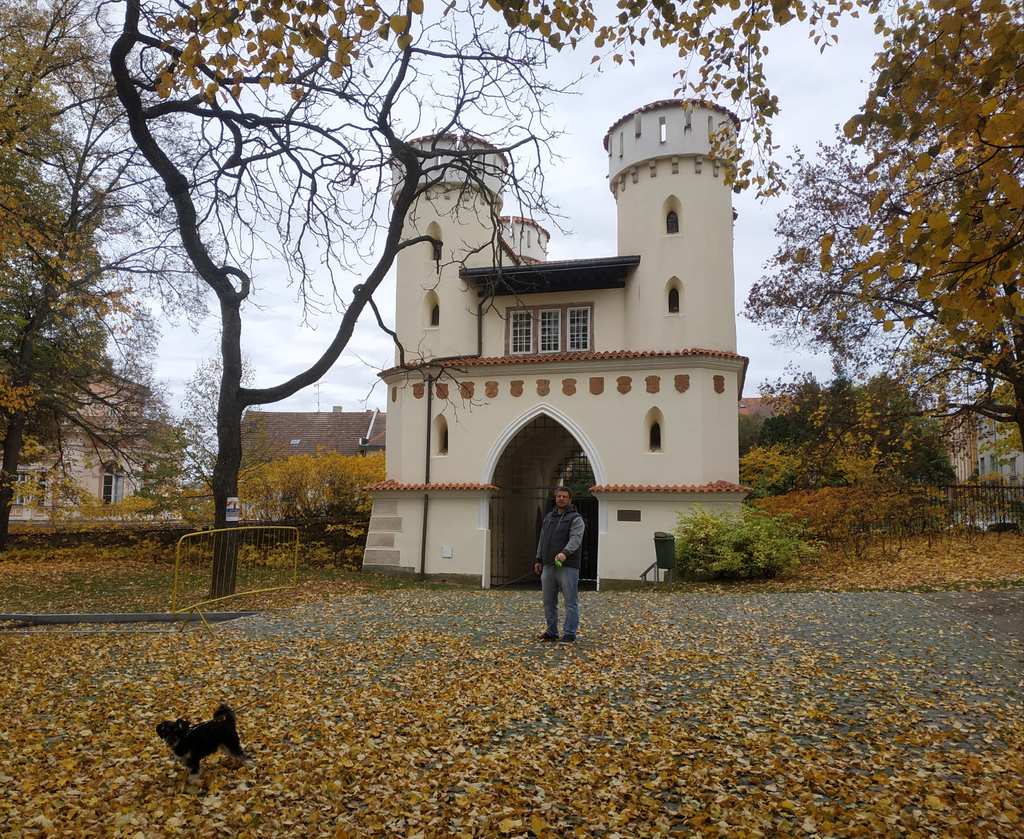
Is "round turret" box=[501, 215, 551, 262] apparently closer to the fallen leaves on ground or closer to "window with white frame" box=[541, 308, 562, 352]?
"window with white frame" box=[541, 308, 562, 352]

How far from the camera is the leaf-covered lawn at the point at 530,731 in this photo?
4.11 m

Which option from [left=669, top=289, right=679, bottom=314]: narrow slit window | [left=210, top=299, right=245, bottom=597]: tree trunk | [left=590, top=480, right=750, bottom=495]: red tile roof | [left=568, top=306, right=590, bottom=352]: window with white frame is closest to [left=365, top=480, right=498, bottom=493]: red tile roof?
[left=590, top=480, right=750, bottom=495]: red tile roof

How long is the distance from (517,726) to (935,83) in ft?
16.5

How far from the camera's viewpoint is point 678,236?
18953 mm

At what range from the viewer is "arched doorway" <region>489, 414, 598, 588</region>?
2028cm

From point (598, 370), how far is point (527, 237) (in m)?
9.41

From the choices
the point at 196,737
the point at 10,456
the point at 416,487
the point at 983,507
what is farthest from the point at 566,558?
the point at 10,456

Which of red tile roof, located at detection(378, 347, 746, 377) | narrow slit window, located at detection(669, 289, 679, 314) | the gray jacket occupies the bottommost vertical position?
the gray jacket

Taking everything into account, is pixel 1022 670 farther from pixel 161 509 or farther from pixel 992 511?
pixel 161 509

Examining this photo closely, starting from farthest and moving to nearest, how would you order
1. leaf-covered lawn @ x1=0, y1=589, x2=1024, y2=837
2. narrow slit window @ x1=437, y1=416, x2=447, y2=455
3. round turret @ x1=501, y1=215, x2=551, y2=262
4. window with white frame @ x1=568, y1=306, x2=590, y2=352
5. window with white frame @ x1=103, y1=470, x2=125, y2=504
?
window with white frame @ x1=103, y1=470, x2=125, y2=504, round turret @ x1=501, y1=215, x2=551, y2=262, window with white frame @ x1=568, y1=306, x2=590, y2=352, narrow slit window @ x1=437, y1=416, x2=447, y2=455, leaf-covered lawn @ x1=0, y1=589, x2=1024, y2=837

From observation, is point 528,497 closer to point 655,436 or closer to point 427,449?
point 427,449

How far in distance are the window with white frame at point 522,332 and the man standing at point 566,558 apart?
1174 centimetres

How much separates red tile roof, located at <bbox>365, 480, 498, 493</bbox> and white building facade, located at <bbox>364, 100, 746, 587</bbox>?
5 centimetres

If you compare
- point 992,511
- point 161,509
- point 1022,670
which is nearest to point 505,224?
point 161,509
